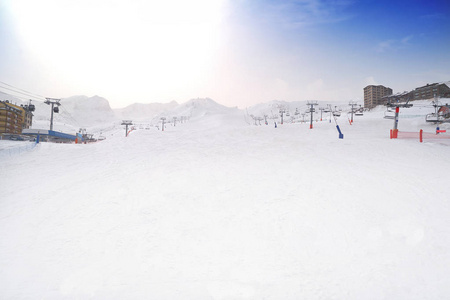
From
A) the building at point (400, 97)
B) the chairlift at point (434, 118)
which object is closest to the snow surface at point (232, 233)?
the building at point (400, 97)

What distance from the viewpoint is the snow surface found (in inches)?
200

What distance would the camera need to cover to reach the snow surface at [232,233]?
5078 millimetres

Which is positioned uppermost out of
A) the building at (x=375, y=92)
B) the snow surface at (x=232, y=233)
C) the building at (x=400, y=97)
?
the building at (x=375, y=92)

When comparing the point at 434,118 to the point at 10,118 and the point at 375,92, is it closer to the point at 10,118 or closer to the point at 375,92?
the point at 10,118

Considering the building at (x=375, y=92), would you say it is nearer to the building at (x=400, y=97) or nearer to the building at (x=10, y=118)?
the building at (x=400, y=97)

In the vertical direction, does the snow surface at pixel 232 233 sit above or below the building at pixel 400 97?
below

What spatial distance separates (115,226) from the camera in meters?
7.16

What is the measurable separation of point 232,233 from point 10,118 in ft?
294

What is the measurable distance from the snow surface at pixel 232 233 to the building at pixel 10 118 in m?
74.2

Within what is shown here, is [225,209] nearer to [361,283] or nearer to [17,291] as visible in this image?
[361,283]

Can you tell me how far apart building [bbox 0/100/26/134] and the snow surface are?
2923 inches

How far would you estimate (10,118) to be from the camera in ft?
224

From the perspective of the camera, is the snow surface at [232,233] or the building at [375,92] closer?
the snow surface at [232,233]

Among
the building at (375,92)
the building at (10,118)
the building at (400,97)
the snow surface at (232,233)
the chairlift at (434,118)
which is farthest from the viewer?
the building at (375,92)
